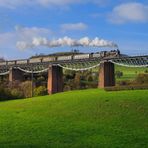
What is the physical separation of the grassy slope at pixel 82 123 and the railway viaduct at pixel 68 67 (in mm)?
28350

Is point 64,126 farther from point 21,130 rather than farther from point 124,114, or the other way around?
point 124,114

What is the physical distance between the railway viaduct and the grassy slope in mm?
28350

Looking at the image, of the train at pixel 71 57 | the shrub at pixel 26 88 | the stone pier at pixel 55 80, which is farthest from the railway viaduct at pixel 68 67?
the shrub at pixel 26 88

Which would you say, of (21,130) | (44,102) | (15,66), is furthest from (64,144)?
(15,66)

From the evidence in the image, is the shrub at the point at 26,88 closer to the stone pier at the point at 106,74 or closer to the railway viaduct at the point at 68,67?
the railway viaduct at the point at 68,67

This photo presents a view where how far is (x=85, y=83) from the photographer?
3585 inches

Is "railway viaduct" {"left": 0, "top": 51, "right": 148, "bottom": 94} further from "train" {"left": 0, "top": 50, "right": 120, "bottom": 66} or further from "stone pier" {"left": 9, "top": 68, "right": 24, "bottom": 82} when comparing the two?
"train" {"left": 0, "top": 50, "right": 120, "bottom": 66}

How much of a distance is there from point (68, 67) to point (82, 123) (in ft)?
170

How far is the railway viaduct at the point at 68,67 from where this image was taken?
66.2 m

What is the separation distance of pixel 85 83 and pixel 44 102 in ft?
168

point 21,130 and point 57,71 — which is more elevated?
point 57,71

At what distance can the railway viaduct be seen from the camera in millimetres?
66188

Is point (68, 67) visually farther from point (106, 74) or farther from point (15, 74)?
point (15, 74)

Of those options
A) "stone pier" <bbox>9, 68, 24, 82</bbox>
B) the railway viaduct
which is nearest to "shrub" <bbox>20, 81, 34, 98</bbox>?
the railway viaduct
